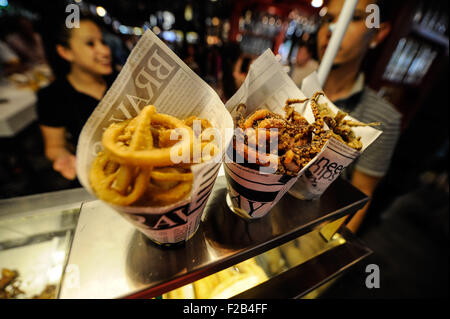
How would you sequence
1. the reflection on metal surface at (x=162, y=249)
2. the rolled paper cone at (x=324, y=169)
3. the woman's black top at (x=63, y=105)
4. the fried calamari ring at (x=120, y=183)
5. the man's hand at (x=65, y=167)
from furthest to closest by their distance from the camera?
the woman's black top at (x=63, y=105)
the man's hand at (x=65, y=167)
the rolled paper cone at (x=324, y=169)
the reflection on metal surface at (x=162, y=249)
the fried calamari ring at (x=120, y=183)

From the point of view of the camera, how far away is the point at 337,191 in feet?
4.50

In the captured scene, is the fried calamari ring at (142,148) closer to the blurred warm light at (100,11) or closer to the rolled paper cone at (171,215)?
the rolled paper cone at (171,215)

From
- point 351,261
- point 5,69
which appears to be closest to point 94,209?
point 351,261

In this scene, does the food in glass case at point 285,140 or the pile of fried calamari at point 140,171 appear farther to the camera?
the food in glass case at point 285,140

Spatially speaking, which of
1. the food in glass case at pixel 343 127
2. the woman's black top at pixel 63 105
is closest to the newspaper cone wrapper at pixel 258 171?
the food in glass case at pixel 343 127

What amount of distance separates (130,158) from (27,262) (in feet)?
4.85

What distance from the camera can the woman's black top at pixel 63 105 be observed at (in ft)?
9.00

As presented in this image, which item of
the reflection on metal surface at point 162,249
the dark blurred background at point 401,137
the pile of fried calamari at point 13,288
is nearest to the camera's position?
the reflection on metal surface at point 162,249

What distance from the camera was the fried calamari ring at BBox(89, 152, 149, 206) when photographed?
24.0 inches

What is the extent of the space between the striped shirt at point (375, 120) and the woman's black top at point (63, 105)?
3.64 meters

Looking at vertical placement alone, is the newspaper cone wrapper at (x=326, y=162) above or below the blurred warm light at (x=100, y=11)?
below

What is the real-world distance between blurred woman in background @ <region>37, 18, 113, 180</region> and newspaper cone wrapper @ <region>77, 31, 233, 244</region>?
2.23 metres

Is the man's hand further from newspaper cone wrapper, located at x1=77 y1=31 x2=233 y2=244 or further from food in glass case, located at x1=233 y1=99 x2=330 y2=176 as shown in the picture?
food in glass case, located at x1=233 y1=99 x2=330 y2=176

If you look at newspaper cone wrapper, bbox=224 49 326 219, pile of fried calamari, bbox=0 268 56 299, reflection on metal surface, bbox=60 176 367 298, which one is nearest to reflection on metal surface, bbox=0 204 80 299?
pile of fried calamari, bbox=0 268 56 299
